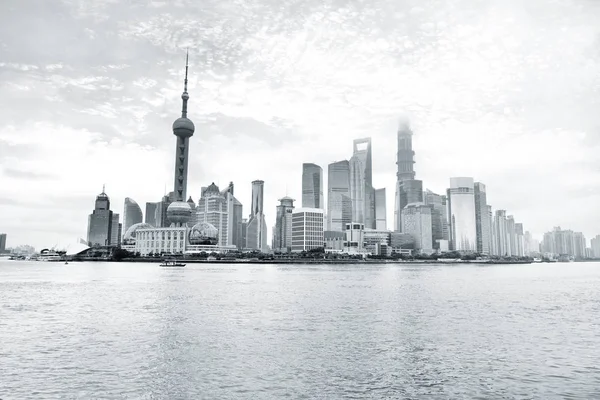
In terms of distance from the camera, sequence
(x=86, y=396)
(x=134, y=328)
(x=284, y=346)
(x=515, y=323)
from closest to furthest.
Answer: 1. (x=86, y=396)
2. (x=284, y=346)
3. (x=134, y=328)
4. (x=515, y=323)

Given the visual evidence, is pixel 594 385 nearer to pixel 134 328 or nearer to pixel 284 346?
pixel 284 346

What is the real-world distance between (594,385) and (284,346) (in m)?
19.9

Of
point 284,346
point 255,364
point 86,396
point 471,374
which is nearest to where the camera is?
point 86,396

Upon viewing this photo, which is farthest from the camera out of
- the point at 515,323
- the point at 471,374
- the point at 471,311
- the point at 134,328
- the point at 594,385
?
the point at 471,311

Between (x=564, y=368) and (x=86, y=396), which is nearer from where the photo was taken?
(x=86, y=396)

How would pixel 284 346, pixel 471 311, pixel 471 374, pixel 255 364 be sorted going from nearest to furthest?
pixel 471 374 < pixel 255 364 < pixel 284 346 < pixel 471 311

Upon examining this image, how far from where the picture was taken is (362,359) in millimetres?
32219

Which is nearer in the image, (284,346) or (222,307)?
(284,346)

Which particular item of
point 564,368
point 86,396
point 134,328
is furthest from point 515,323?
point 86,396

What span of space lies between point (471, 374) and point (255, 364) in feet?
43.6

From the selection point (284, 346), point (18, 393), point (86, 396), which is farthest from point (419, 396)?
point (18, 393)

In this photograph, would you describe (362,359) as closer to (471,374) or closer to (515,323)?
(471,374)

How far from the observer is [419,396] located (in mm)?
24609

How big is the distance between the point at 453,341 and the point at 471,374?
9785 millimetres
